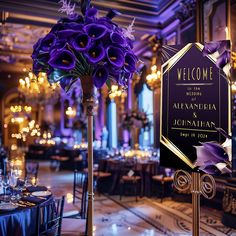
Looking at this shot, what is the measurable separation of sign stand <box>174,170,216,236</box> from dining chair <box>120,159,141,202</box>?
542 cm

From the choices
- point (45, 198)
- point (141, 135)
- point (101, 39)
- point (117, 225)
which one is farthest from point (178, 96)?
point (141, 135)

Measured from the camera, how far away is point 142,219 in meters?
5.50

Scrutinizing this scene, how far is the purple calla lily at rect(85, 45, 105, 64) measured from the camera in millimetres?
1420

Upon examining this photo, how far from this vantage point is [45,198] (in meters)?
3.38

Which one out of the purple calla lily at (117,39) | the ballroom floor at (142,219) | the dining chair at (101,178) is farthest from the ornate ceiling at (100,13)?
the purple calla lily at (117,39)

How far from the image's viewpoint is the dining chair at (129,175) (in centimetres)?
727

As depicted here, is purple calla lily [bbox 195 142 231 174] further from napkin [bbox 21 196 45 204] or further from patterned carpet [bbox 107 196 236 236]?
patterned carpet [bbox 107 196 236 236]

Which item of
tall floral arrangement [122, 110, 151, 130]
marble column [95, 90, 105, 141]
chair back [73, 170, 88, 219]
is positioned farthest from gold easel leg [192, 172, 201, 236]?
marble column [95, 90, 105, 141]

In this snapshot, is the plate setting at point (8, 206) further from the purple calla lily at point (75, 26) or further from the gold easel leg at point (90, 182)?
the purple calla lily at point (75, 26)

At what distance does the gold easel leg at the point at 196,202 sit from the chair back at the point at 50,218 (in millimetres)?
1796

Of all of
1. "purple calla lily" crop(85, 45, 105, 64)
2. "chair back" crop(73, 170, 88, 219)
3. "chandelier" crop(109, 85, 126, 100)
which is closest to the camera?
"purple calla lily" crop(85, 45, 105, 64)

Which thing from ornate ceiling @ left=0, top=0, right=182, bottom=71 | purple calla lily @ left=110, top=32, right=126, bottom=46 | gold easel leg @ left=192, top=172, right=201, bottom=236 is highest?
ornate ceiling @ left=0, top=0, right=182, bottom=71

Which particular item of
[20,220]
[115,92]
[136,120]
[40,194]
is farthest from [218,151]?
[136,120]

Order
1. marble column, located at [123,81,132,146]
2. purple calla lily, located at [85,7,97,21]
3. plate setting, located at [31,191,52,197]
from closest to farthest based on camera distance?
purple calla lily, located at [85,7,97,21]
plate setting, located at [31,191,52,197]
marble column, located at [123,81,132,146]
